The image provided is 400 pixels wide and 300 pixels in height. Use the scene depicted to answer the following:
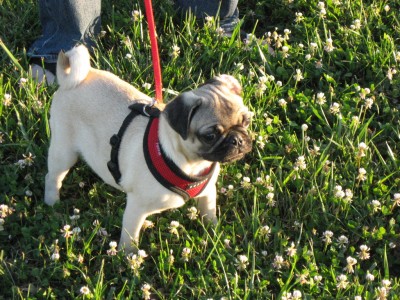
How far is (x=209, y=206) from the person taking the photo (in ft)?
11.9

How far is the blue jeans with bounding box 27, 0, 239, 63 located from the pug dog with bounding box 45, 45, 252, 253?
113 cm

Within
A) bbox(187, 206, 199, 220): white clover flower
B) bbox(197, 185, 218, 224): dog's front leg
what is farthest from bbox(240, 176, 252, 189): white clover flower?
bbox(187, 206, 199, 220): white clover flower

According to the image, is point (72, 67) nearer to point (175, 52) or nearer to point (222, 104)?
point (222, 104)

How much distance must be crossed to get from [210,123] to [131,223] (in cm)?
75

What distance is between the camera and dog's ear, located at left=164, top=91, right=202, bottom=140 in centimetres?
294

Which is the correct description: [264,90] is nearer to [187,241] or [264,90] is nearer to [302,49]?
[302,49]

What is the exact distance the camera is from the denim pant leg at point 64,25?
4.51 meters

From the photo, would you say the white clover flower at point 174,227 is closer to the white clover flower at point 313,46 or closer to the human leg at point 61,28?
the human leg at point 61,28

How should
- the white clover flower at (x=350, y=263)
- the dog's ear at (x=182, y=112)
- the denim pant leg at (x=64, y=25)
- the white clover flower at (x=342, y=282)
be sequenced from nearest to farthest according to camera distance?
the dog's ear at (x=182, y=112)
the white clover flower at (x=342, y=282)
the white clover flower at (x=350, y=263)
the denim pant leg at (x=64, y=25)

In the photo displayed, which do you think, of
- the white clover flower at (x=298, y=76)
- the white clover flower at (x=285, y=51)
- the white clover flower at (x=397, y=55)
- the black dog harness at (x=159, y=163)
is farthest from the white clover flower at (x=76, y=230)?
the white clover flower at (x=397, y=55)

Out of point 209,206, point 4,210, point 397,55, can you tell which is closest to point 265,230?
point 209,206

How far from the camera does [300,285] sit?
3.35 metres

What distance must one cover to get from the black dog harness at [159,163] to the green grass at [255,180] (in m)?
0.40

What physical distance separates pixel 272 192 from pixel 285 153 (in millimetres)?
382
